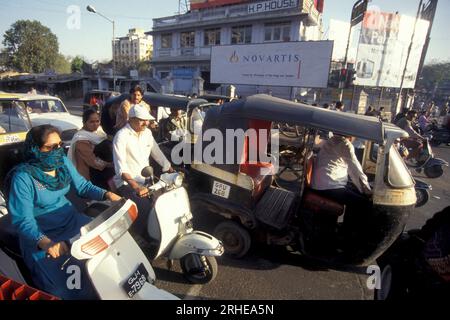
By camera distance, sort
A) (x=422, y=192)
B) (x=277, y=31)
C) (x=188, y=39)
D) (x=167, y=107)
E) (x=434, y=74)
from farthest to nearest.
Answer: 1. (x=434, y=74)
2. (x=188, y=39)
3. (x=277, y=31)
4. (x=167, y=107)
5. (x=422, y=192)

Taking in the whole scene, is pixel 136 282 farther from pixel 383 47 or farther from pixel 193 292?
pixel 383 47

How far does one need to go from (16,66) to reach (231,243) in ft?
223

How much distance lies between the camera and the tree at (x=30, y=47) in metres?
50.8

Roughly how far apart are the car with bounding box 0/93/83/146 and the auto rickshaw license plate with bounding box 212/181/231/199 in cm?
493

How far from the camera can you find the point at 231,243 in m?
3.73

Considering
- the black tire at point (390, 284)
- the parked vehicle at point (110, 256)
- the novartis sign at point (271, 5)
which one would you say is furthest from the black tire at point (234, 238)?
the novartis sign at point (271, 5)

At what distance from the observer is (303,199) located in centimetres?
356

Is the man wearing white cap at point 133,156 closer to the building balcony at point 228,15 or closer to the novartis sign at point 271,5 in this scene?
the building balcony at point 228,15

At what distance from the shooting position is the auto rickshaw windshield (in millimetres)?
3084

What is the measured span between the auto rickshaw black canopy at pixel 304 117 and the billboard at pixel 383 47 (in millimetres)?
25262

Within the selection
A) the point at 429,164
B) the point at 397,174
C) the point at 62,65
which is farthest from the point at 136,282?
the point at 62,65

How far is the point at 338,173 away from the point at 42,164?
3267 millimetres

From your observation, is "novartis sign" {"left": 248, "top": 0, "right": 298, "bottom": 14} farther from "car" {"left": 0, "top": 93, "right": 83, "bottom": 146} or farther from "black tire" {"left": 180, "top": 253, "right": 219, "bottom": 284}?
"black tire" {"left": 180, "top": 253, "right": 219, "bottom": 284}

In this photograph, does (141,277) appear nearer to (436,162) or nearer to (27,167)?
(27,167)
